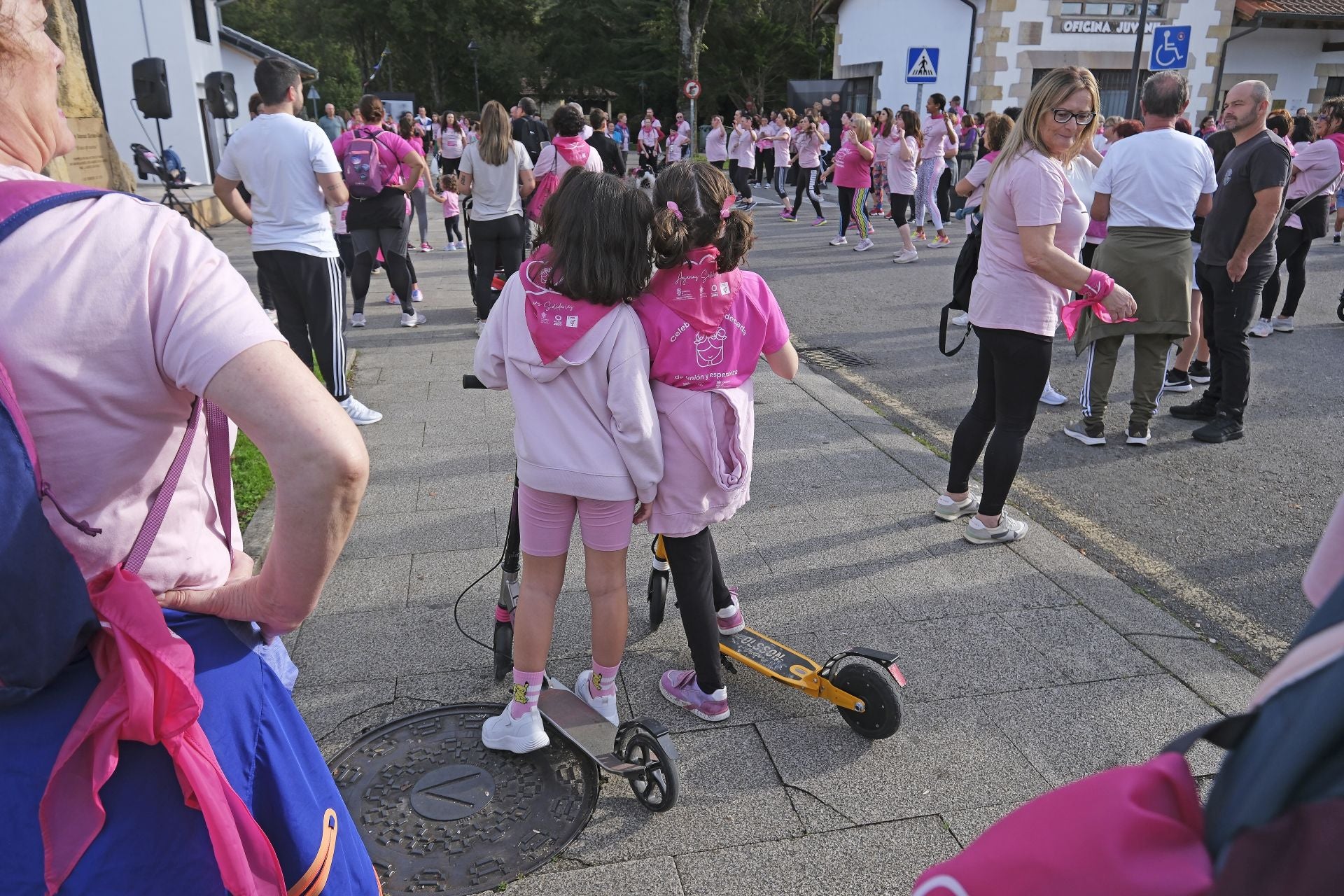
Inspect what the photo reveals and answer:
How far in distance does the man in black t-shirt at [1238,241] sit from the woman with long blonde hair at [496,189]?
4.98 meters

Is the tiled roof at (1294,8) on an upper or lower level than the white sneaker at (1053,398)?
upper

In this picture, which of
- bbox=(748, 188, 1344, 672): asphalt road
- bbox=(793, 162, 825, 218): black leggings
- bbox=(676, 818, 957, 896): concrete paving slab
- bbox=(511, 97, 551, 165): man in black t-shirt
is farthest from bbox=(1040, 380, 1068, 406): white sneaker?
bbox=(793, 162, 825, 218): black leggings

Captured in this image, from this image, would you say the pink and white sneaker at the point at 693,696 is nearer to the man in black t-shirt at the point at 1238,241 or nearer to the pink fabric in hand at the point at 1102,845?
the pink fabric in hand at the point at 1102,845

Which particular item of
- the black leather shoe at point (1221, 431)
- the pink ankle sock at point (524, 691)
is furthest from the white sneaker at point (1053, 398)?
the pink ankle sock at point (524, 691)

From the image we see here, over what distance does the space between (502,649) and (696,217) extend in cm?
158

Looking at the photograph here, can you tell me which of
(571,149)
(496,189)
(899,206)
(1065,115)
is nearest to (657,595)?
(1065,115)

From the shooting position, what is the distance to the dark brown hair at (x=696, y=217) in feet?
8.38

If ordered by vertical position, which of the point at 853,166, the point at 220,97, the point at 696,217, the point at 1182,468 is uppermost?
the point at 220,97

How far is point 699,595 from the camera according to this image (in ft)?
9.37

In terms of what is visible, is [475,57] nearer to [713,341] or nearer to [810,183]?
[810,183]

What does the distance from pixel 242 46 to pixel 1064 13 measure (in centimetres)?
2657

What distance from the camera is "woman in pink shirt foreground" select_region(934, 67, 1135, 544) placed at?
383cm

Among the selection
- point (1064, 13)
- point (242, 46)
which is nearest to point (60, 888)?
point (1064, 13)

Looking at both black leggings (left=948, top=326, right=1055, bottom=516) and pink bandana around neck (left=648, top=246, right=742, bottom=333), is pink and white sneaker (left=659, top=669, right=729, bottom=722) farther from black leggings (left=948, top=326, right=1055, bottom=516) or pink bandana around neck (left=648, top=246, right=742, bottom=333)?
black leggings (left=948, top=326, right=1055, bottom=516)
